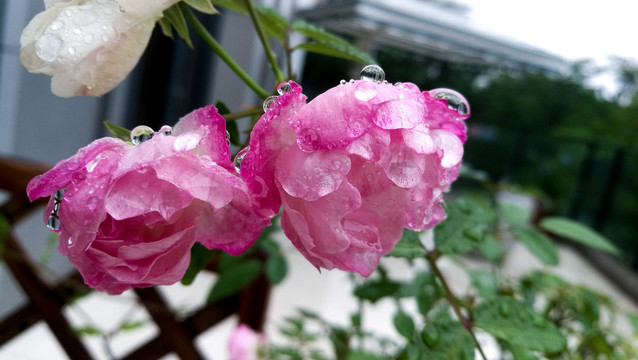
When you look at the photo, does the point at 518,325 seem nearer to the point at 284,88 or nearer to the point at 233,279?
the point at 284,88

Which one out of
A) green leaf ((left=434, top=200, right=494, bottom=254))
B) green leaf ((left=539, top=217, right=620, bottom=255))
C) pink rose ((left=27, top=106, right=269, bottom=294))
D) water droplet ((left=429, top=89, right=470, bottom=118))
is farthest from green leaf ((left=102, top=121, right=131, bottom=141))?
green leaf ((left=539, top=217, right=620, bottom=255))

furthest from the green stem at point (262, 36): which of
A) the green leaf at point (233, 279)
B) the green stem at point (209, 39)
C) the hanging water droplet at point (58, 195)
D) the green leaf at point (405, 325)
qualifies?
the green leaf at point (233, 279)

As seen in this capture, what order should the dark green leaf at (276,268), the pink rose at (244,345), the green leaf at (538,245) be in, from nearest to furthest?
the green leaf at (538,245), the dark green leaf at (276,268), the pink rose at (244,345)

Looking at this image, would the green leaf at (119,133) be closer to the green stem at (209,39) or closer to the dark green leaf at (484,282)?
the green stem at (209,39)

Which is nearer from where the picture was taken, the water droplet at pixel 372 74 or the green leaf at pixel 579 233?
the water droplet at pixel 372 74

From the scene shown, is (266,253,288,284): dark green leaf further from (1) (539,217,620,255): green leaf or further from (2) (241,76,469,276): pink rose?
(2) (241,76,469,276): pink rose

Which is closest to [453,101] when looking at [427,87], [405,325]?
[405,325]
